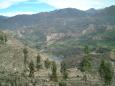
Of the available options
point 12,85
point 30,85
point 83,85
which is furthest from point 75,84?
point 12,85

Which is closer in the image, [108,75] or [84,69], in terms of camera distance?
[108,75]

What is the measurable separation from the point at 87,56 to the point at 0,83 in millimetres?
53881

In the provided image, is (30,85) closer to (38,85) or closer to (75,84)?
(38,85)

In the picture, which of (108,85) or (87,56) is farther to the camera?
(87,56)

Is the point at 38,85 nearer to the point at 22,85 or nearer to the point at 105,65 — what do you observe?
the point at 22,85

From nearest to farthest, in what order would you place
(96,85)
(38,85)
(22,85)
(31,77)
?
(22,85), (38,85), (96,85), (31,77)

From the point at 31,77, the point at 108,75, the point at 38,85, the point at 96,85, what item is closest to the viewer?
the point at 108,75

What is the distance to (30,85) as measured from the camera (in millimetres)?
159875

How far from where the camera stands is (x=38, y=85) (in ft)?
547

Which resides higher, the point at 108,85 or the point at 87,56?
the point at 87,56

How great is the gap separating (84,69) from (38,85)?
29.6 meters

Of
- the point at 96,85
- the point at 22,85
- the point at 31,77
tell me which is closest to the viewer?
the point at 22,85

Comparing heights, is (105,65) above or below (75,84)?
above

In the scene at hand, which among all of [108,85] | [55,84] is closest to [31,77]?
[55,84]
